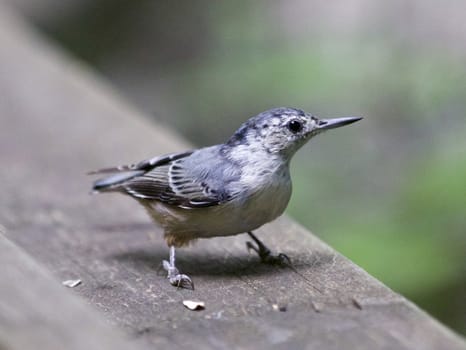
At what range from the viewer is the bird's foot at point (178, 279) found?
10.4ft

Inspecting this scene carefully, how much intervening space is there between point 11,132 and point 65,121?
31cm

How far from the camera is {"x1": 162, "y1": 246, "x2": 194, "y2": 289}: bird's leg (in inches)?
125

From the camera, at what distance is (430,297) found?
4.71 m

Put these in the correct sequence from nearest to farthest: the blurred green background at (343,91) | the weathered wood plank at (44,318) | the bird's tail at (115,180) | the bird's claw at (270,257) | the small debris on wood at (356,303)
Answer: the weathered wood plank at (44,318) → the small debris on wood at (356,303) → the bird's claw at (270,257) → the bird's tail at (115,180) → the blurred green background at (343,91)

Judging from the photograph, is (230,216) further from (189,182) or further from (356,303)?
(356,303)

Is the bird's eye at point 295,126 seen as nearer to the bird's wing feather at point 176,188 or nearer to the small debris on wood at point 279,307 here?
the bird's wing feather at point 176,188

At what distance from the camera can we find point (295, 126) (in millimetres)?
3473

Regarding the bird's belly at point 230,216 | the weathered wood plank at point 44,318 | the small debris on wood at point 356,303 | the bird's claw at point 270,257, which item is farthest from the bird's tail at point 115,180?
the weathered wood plank at point 44,318

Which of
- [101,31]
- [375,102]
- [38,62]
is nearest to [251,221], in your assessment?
[38,62]

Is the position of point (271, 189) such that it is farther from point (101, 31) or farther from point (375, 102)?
point (101, 31)

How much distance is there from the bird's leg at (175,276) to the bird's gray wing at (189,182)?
0.77 feet

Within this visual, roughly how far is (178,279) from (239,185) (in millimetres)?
444

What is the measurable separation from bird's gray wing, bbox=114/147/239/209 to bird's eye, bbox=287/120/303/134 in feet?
0.87

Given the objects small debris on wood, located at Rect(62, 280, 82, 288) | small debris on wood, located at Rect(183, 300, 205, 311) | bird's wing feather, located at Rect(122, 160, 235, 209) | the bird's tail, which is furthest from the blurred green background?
small debris on wood, located at Rect(183, 300, 205, 311)
